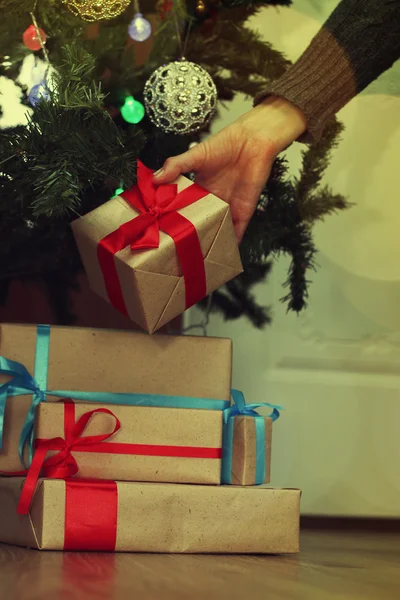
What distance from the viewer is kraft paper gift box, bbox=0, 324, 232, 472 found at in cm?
108

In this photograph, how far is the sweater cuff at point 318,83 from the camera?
1.18 metres

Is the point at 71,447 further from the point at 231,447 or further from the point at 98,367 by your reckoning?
the point at 231,447

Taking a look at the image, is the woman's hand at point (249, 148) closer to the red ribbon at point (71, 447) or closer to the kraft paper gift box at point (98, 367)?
the kraft paper gift box at point (98, 367)

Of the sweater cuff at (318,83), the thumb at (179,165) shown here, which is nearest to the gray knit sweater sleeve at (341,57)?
the sweater cuff at (318,83)

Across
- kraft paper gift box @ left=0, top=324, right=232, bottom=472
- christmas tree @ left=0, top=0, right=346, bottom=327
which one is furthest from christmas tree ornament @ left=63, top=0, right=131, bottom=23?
kraft paper gift box @ left=0, top=324, right=232, bottom=472

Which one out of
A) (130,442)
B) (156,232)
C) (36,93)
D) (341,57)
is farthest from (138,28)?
(130,442)

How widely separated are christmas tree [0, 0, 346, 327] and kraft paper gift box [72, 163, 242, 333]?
5 centimetres

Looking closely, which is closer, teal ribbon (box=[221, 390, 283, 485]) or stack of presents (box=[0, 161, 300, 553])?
stack of presents (box=[0, 161, 300, 553])

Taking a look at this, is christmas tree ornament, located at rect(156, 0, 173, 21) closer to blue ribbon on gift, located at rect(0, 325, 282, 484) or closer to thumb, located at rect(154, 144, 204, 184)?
thumb, located at rect(154, 144, 204, 184)

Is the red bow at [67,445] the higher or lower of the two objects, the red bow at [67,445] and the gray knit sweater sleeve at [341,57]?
the lower

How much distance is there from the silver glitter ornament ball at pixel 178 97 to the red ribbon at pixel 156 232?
6.6 inches

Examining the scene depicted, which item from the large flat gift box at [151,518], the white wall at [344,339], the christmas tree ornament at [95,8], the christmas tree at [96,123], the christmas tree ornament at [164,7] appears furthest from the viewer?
the white wall at [344,339]

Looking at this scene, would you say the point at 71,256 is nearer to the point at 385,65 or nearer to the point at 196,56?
the point at 196,56

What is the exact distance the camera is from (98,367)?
111 centimetres
